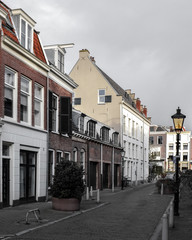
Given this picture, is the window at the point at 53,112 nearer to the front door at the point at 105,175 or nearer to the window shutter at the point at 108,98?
the front door at the point at 105,175

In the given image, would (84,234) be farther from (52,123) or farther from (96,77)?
(96,77)

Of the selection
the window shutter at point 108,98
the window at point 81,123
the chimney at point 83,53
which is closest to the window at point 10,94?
the window at point 81,123

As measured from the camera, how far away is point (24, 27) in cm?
1778

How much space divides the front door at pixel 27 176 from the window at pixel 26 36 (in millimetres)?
A: 5193

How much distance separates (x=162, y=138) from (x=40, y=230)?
73.6 meters

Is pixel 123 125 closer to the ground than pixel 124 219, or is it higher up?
higher up

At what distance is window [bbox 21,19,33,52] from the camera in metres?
17.6

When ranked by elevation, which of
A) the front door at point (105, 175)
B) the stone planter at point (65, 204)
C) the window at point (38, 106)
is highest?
the window at point (38, 106)

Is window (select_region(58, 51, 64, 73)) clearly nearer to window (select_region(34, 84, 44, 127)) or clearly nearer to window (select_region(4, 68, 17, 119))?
window (select_region(34, 84, 44, 127))

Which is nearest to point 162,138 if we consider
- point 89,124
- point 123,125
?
point 123,125

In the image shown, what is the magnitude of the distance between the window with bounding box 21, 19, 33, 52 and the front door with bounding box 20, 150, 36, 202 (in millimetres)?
5193

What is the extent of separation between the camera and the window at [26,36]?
17.6 m

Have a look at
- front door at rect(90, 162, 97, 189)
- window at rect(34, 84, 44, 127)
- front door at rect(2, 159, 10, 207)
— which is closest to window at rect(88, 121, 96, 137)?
front door at rect(90, 162, 97, 189)

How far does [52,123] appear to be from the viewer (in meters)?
20.5
